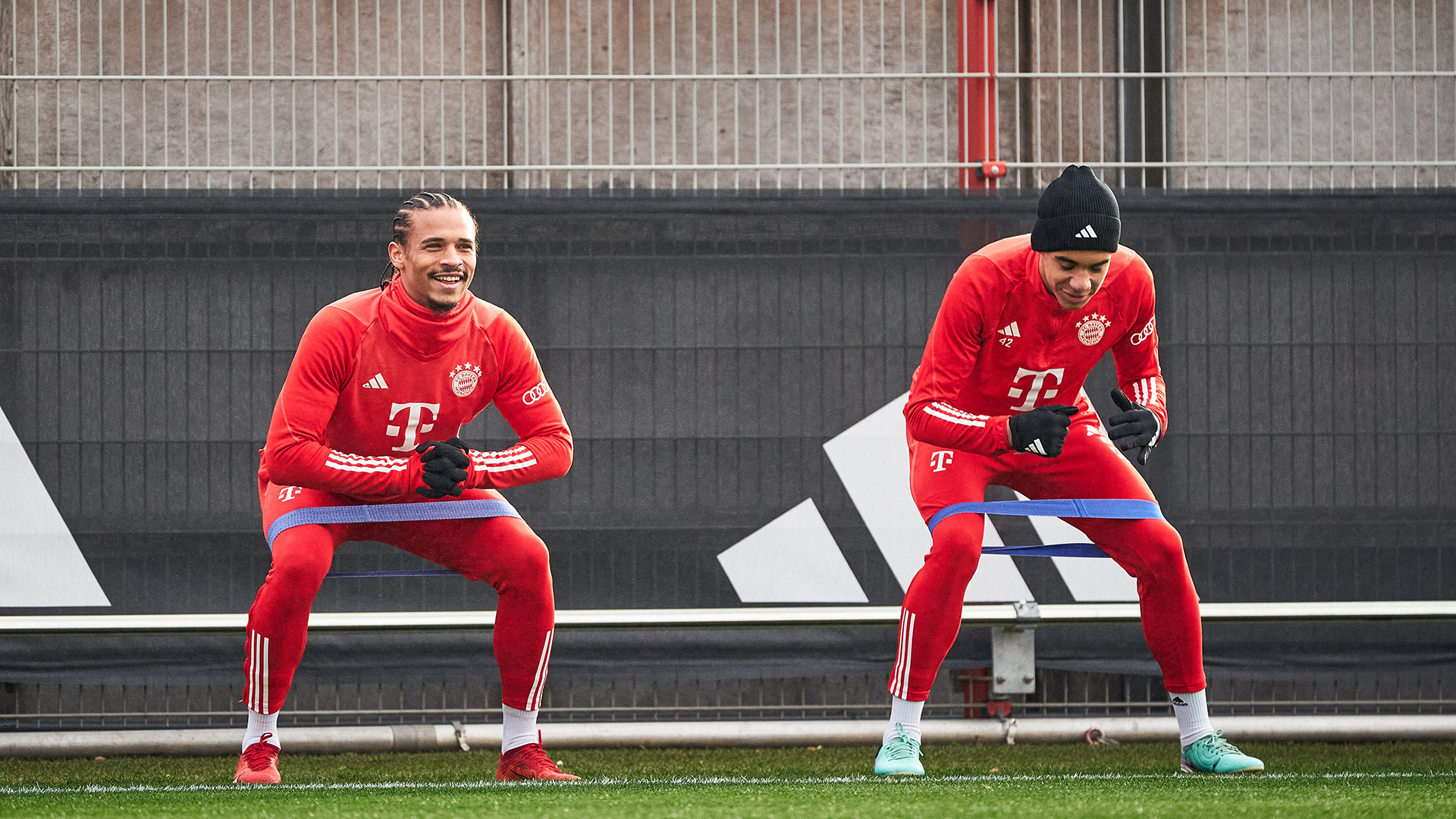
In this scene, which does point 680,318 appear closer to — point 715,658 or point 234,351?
point 715,658

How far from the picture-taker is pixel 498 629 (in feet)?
11.8

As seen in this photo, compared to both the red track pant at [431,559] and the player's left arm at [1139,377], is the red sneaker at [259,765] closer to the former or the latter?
the red track pant at [431,559]

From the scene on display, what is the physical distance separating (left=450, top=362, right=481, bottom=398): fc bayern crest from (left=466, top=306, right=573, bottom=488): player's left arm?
0.24 ft

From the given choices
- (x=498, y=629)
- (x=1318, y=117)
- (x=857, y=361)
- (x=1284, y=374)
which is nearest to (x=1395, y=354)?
(x=1284, y=374)

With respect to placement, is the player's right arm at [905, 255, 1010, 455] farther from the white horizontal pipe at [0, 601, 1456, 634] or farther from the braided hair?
the white horizontal pipe at [0, 601, 1456, 634]

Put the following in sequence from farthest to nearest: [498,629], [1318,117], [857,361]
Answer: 1. [1318,117]
2. [857,361]
3. [498,629]

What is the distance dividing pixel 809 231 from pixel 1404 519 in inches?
96.3

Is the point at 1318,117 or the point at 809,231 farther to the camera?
the point at 1318,117

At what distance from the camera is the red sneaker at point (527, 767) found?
3484mm

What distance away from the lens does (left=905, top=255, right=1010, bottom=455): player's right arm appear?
359 cm

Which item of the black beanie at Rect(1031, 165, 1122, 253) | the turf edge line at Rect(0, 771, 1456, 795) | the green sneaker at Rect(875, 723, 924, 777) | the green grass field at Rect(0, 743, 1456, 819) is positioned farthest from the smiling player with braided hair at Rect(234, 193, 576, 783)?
the black beanie at Rect(1031, 165, 1122, 253)

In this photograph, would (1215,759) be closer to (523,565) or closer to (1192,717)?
(1192,717)

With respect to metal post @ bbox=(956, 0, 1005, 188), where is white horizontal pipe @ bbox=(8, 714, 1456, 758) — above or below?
below

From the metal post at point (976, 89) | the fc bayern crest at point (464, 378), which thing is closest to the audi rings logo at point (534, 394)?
the fc bayern crest at point (464, 378)
